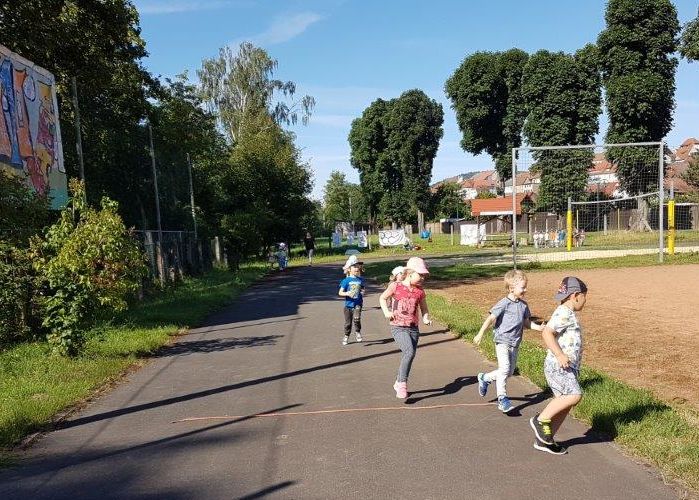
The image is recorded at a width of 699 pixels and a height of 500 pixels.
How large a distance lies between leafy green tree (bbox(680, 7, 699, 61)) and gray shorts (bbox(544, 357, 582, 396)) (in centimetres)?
3121

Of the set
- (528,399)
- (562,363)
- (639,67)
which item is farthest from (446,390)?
(639,67)

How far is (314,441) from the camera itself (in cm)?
529

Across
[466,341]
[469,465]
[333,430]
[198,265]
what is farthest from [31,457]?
[198,265]

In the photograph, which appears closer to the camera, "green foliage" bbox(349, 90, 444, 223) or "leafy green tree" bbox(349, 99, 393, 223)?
"green foliage" bbox(349, 90, 444, 223)

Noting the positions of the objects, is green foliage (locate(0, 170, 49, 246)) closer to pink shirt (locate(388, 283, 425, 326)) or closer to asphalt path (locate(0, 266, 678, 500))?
asphalt path (locate(0, 266, 678, 500))

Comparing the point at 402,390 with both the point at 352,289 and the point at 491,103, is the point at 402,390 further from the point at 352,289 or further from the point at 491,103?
the point at 491,103

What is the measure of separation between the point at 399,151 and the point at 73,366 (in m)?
58.9

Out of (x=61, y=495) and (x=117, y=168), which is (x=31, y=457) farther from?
(x=117, y=168)

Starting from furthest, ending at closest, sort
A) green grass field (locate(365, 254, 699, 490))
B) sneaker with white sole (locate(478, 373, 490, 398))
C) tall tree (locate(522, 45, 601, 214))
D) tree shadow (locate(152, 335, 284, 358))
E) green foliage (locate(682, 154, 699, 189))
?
green foliage (locate(682, 154, 699, 189))
tall tree (locate(522, 45, 601, 214))
tree shadow (locate(152, 335, 284, 358))
sneaker with white sole (locate(478, 373, 490, 398))
green grass field (locate(365, 254, 699, 490))

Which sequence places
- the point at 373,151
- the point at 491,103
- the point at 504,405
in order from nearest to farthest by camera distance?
the point at 504,405 < the point at 491,103 < the point at 373,151

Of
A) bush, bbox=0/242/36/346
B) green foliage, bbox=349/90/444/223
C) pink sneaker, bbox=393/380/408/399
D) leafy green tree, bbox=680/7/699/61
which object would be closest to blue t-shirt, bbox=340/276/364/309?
pink sneaker, bbox=393/380/408/399

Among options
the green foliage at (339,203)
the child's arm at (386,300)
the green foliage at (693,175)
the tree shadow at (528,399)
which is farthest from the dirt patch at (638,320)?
the green foliage at (339,203)

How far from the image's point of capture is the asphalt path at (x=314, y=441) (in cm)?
429

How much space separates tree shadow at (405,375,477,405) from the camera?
6.69 metres
